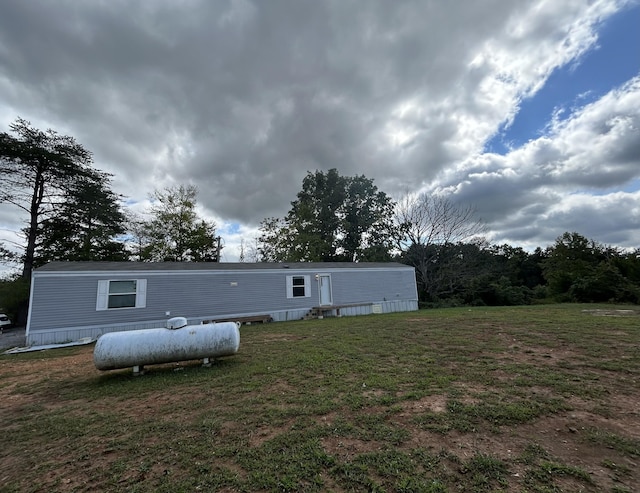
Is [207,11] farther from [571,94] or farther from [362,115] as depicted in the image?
[571,94]

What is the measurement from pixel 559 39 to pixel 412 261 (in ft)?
58.7

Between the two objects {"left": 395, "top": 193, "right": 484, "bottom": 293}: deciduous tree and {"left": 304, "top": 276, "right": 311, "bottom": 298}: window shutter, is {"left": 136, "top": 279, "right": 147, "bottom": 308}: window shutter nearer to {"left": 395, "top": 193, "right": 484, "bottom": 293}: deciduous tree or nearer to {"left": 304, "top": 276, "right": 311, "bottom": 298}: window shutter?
{"left": 304, "top": 276, "right": 311, "bottom": 298}: window shutter

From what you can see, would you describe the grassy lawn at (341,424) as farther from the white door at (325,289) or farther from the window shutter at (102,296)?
the white door at (325,289)

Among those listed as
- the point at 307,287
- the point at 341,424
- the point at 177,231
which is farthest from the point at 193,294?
the point at 177,231

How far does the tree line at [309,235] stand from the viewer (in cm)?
1859

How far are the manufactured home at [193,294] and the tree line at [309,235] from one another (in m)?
7.97

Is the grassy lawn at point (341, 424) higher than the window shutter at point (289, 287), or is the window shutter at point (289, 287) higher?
the window shutter at point (289, 287)

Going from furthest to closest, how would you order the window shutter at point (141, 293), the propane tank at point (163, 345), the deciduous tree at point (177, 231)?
the deciduous tree at point (177, 231) < the window shutter at point (141, 293) < the propane tank at point (163, 345)

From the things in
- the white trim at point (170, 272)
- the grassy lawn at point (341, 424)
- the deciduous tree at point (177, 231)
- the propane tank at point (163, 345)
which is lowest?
the grassy lawn at point (341, 424)

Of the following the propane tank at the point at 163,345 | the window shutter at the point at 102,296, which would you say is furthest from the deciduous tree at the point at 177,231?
the propane tank at the point at 163,345

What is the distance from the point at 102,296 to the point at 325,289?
10.1 meters

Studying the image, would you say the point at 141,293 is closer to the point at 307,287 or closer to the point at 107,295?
the point at 107,295

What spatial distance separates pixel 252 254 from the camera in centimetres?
3123

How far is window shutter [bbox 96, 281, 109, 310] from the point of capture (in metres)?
10.7
